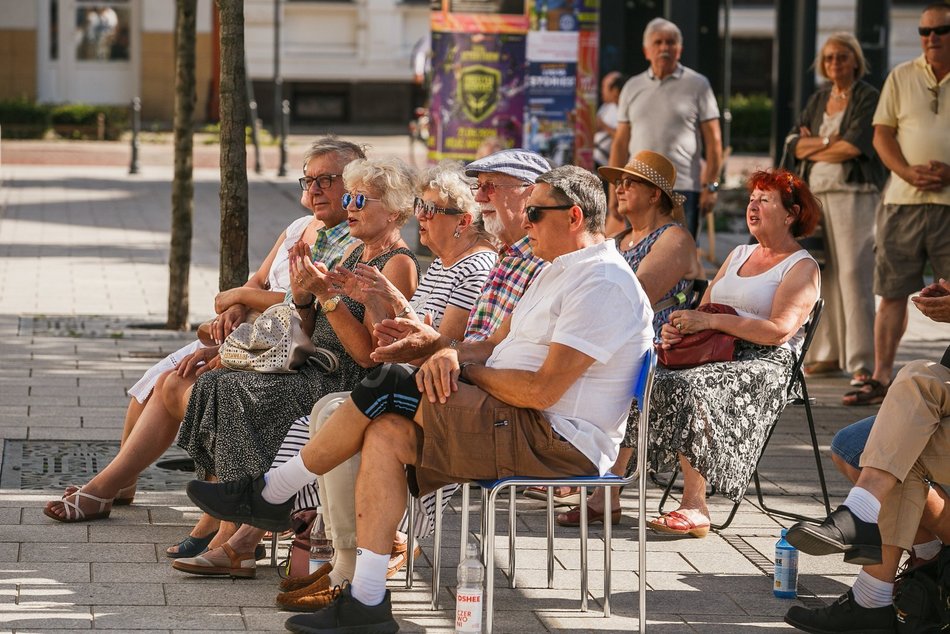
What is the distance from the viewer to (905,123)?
330 inches

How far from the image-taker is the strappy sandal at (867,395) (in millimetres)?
8453

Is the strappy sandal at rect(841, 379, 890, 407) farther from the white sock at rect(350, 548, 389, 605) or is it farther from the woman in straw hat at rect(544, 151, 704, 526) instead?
the white sock at rect(350, 548, 389, 605)

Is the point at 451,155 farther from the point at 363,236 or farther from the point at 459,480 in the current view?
the point at 459,480

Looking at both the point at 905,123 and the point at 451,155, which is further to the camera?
the point at 451,155

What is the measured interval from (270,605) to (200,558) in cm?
41

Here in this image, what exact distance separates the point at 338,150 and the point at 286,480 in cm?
154

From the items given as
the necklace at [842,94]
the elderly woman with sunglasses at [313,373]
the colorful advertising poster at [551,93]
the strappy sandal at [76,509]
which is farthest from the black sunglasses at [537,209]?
the colorful advertising poster at [551,93]

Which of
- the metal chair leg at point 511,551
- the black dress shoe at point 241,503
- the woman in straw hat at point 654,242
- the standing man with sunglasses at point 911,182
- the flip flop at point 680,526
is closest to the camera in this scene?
the black dress shoe at point 241,503

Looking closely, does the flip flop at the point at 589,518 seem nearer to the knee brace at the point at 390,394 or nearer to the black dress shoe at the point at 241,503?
the black dress shoe at the point at 241,503

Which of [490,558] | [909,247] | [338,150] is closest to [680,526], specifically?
[490,558]

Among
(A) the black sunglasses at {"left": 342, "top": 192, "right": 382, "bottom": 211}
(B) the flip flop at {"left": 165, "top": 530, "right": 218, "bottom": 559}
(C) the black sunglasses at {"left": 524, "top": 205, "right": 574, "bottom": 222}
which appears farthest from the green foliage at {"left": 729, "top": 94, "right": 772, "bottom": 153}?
(C) the black sunglasses at {"left": 524, "top": 205, "right": 574, "bottom": 222}

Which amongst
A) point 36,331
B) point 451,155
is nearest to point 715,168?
point 451,155

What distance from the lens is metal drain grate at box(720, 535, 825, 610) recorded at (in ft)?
17.3

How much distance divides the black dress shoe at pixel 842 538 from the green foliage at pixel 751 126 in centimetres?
2333
